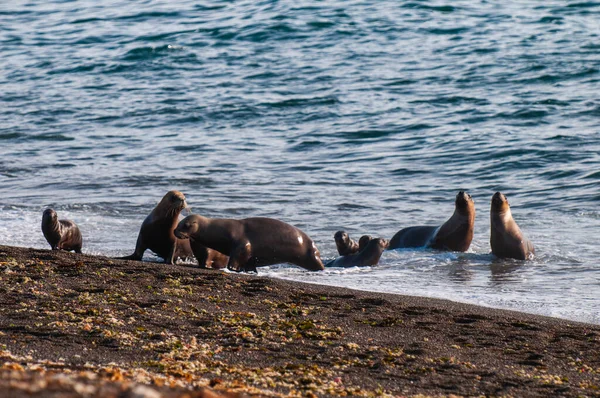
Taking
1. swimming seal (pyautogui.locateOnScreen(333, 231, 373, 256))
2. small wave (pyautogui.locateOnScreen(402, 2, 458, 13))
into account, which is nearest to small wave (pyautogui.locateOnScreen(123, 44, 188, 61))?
small wave (pyautogui.locateOnScreen(402, 2, 458, 13))

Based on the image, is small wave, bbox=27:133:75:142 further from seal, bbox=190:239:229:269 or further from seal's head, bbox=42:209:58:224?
seal, bbox=190:239:229:269

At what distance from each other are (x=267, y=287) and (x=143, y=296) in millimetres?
1090

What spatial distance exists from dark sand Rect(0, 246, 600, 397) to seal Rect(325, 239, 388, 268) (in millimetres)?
1838

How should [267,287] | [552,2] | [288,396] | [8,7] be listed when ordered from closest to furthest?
[288,396] < [267,287] < [552,2] < [8,7]

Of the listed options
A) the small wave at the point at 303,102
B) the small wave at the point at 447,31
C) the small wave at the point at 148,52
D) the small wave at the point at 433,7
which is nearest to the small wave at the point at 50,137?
the small wave at the point at 303,102

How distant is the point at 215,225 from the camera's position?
9539mm

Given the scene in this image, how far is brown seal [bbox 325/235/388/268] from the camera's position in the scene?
9.76 meters

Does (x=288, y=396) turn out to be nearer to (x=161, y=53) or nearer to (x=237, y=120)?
(x=237, y=120)

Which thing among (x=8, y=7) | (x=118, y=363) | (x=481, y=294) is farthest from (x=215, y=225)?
(x=8, y=7)

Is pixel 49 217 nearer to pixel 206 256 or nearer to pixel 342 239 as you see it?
pixel 206 256

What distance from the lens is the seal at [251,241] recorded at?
942 centimetres

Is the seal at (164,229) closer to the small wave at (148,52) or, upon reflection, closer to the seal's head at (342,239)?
the seal's head at (342,239)

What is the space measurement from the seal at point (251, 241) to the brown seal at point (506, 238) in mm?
1908

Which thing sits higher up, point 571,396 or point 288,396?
point 288,396
